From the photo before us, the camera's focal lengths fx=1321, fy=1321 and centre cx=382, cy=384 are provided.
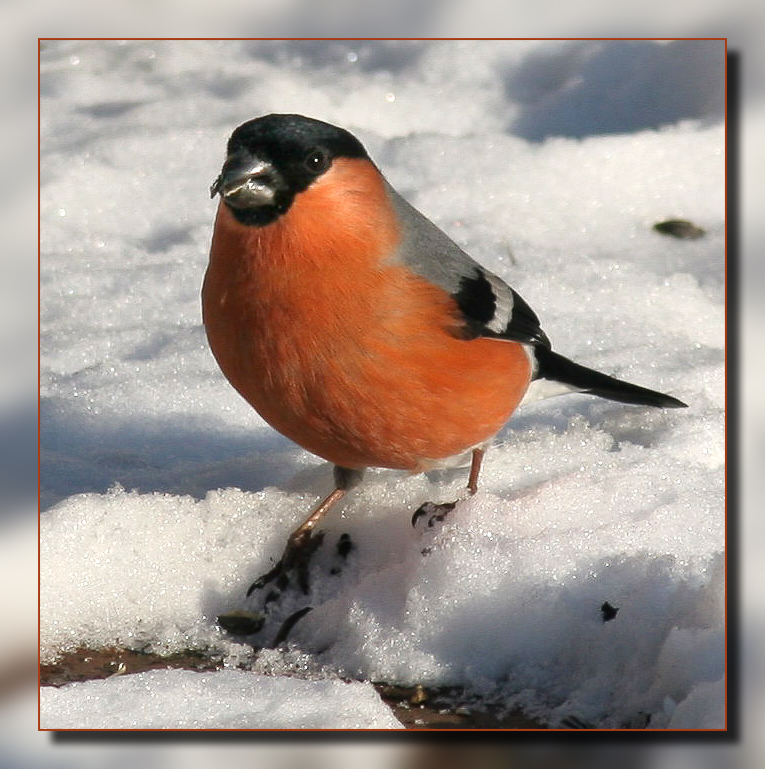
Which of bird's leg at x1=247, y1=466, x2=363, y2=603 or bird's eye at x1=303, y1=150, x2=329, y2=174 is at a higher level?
bird's eye at x1=303, y1=150, x2=329, y2=174

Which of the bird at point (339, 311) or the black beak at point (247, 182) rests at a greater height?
the black beak at point (247, 182)

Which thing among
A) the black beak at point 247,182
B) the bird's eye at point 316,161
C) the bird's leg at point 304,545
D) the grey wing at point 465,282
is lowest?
the bird's leg at point 304,545

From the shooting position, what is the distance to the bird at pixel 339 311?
6.87 feet

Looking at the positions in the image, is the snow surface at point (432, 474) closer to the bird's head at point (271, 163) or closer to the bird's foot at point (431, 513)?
the bird's foot at point (431, 513)

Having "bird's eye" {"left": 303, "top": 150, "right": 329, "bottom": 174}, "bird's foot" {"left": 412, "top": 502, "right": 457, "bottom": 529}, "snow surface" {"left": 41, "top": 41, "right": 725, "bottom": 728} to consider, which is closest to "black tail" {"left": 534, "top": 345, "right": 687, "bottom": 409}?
"snow surface" {"left": 41, "top": 41, "right": 725, "bottom": 728}

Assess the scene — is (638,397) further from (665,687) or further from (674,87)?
(665,687)

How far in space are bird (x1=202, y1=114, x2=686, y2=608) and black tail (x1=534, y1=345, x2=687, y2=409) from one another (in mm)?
309

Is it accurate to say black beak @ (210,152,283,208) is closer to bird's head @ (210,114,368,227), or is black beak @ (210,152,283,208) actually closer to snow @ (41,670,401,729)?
bird's head @ (210,114,368,227)

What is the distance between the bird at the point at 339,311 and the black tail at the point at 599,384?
31 cm

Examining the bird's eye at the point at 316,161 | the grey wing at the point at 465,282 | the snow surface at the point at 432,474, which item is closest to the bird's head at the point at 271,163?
the bird's eye at the point at 316,161

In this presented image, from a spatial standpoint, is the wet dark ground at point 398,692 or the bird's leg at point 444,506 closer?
the wet dark ground at point 398,692

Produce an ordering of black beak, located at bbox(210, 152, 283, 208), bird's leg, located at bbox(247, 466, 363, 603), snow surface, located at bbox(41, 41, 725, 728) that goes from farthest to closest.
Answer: bird's leg, located at bbox(247, 466, 363, 603) → snow surface, located at bbox(41, 41, 725, 728) → black beak, located at bbox(210, 152, 283, 208)

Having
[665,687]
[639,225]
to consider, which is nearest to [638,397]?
[639,225]

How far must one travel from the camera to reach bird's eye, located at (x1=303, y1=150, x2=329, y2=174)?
6.88 ft
